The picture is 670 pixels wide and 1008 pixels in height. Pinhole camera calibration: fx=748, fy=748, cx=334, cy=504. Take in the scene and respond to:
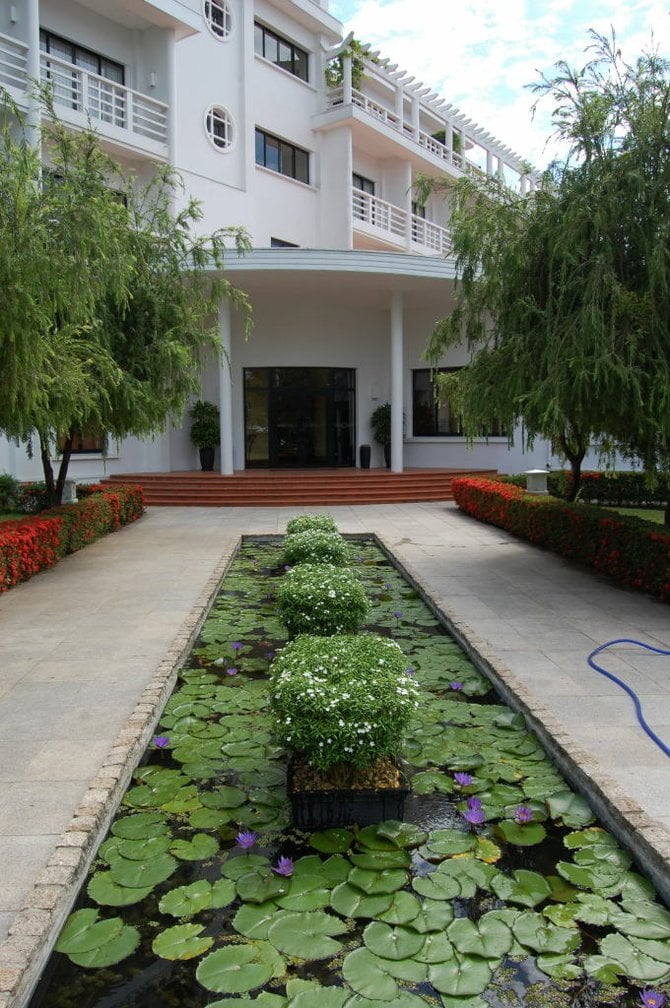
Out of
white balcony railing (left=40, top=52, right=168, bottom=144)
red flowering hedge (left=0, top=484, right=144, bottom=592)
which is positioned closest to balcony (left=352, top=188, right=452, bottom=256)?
white balcony railing (left=40, top=52, right=168, bottom=144)

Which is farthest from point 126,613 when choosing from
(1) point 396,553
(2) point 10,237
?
(1) point 396,553

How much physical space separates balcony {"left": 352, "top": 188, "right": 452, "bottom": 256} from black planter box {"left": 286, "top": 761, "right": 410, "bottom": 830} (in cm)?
2033

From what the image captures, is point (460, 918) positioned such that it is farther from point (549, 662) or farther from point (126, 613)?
point (126, 613)

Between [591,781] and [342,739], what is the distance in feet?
4.07

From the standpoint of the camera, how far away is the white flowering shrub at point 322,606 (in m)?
5.55

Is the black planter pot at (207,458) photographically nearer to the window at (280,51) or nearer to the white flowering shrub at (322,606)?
the window at (280,51)

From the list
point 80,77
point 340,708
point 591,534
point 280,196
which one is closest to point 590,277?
point 591,534

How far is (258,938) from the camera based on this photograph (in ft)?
8.50

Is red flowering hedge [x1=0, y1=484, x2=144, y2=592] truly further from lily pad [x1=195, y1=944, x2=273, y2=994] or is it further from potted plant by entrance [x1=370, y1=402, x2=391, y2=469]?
potted plant by entrance [x1=370, y1=402, x2=391, y2=469]

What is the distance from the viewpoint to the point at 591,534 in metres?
8.85

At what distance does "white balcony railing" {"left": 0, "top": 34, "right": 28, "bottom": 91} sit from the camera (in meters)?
14.1

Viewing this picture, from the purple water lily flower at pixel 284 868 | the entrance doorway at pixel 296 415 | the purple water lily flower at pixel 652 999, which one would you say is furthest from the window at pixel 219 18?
the purple water lily flower at pixel 652 999

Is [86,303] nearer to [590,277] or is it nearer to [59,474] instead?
[59,474]

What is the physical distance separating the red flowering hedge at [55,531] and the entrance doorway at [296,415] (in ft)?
21.2
